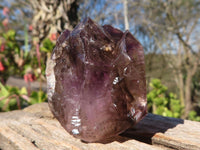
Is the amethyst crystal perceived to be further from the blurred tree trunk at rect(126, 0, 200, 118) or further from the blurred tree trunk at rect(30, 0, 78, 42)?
the blurred tree trunk at rect(126, 0, 200, 118)

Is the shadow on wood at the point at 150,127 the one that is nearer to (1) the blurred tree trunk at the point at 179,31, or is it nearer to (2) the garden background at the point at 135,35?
(2) the garden background at the point at 135,35

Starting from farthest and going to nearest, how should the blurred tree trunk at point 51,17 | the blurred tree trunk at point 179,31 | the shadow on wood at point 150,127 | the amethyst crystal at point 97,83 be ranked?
the blurred tree trunk at point 179,31 → the blurred tree trunk at point 51,17 → the shadow on wood at point 150,127 → the amethyst crystal at point 97,83

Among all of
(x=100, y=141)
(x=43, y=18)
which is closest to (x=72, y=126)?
(x=100, y=141)

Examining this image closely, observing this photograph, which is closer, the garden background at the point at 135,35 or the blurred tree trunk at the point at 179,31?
the garden background at the point at 135,35

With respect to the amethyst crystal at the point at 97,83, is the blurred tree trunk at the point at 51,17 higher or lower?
higher

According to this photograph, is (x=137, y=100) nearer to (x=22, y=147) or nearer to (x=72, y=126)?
(x=72, y=126)

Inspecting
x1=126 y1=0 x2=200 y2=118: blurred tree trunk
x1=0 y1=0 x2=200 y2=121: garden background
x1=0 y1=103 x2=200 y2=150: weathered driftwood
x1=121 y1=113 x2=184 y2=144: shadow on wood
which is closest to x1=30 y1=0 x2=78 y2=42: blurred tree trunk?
x1=0 y1=0 x2=200 y2=121: garden background

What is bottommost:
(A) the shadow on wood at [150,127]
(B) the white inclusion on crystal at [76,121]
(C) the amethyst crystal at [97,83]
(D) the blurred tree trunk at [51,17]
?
(A) the shadow on wood at [150,127]

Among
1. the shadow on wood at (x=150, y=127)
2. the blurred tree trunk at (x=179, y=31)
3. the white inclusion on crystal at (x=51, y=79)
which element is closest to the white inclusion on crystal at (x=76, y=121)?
the white inclusion on crystal at (x=51, y=79)
